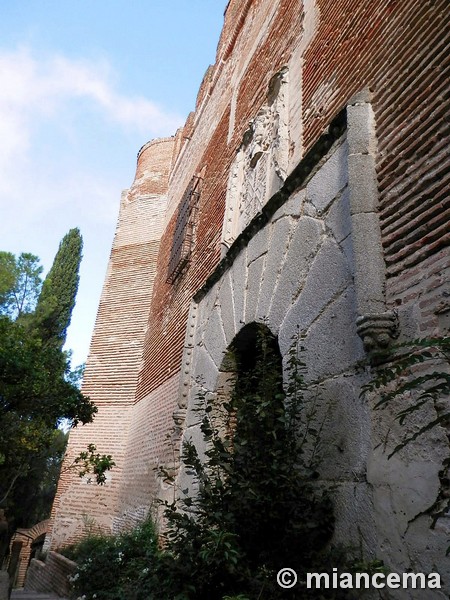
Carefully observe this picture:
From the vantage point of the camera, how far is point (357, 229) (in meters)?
2.24

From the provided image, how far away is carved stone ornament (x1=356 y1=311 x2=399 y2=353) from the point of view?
74.5 inches

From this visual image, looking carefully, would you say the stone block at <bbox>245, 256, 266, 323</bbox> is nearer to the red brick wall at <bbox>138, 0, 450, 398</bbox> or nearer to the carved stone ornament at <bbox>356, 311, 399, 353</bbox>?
the red brick wall at <bbox>138, 0, 450, 398</bbox>

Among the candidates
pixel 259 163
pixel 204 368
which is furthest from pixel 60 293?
pixel 204 368

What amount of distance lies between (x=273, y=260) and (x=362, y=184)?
1.00 meters

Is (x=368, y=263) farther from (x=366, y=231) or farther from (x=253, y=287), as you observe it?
(x=253, y=287)

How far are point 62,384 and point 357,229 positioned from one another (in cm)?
557

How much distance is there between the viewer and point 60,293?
49.9 ft

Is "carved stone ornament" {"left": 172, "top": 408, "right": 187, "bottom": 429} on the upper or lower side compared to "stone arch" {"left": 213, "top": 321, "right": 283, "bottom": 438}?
lower

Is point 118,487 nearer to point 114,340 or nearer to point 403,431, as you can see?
point 114,340

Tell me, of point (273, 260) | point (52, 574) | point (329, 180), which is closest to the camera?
point (329, 180)

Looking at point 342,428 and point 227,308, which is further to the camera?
point 227,308

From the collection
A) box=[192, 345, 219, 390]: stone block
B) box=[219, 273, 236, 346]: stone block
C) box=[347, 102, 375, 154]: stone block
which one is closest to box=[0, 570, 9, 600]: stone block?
box=[192, 345, 219, 390]: stone block

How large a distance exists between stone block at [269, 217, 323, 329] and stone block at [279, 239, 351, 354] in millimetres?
69

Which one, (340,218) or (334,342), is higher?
(340,218)
